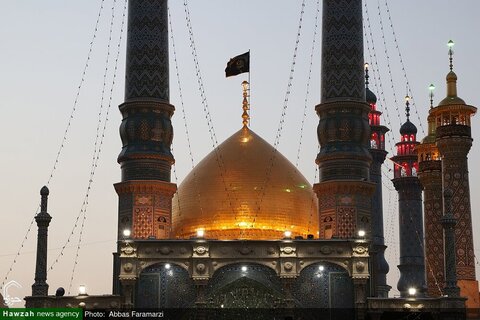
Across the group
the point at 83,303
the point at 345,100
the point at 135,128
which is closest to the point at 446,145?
the point at 345,100

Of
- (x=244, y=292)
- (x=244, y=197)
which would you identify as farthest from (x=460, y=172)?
(x=244, y=292)

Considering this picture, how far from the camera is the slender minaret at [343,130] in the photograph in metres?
34.8

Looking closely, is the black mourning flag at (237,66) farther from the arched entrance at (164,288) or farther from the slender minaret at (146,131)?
the arched entrance at (164,288)

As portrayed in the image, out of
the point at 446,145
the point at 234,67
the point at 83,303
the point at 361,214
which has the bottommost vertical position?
the point at 83,303

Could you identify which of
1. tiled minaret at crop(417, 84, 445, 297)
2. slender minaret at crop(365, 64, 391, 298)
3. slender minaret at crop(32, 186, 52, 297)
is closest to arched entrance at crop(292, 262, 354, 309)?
slender minaret at crop(32, 186, 52, 297)

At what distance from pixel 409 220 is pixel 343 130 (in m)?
14.2

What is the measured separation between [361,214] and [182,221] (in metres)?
6.25

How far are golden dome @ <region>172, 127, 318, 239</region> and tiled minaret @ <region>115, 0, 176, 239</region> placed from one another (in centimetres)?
176

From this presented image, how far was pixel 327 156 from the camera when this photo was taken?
35375 millimetres

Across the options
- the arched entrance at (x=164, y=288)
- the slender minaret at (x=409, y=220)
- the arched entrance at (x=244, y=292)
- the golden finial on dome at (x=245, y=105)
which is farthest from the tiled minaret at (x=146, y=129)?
the slender minaret at (x=409, y=220)

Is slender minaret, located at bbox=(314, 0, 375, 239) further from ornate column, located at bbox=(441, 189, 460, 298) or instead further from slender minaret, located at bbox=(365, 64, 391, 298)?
slender minaret, located at bbox=(365, 64, 391, 298)

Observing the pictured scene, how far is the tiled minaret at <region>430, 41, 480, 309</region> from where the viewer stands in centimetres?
3584

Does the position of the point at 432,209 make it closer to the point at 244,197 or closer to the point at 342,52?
the point at 244,197

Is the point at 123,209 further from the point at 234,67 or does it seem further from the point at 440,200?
the point at 440,200
